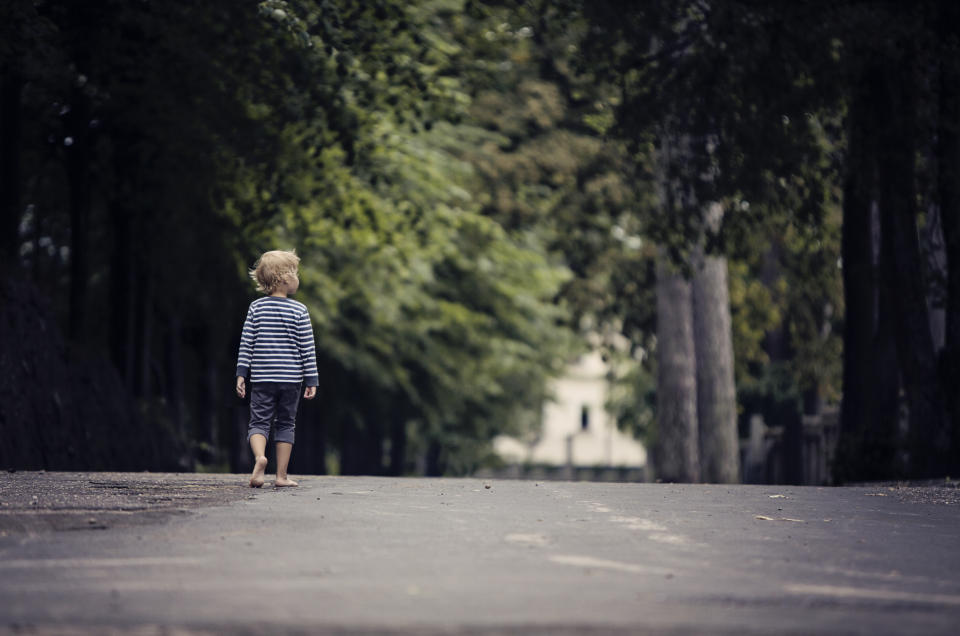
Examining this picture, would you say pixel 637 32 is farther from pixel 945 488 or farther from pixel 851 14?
pixel 945 488

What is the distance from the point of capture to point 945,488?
13289 mm

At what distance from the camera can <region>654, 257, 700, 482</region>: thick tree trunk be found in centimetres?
2642

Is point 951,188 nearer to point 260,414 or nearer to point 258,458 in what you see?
point 260,414

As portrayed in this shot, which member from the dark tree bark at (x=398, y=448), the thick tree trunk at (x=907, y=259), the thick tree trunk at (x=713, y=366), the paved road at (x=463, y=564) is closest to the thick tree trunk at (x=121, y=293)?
the thick tree trunk at (x=713, y=366)

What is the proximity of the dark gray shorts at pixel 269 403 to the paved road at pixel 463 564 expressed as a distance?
689 mm

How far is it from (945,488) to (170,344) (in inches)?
630

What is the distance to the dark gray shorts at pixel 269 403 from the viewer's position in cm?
1148

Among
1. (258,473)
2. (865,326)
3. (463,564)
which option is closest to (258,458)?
(258,473)

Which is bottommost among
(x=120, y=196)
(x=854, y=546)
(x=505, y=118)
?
(x=854, y=546)

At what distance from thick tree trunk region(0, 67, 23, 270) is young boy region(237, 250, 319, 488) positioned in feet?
23.7

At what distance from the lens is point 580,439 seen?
9488 centimetres

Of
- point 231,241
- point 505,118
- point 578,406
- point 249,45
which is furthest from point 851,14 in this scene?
point 578,406

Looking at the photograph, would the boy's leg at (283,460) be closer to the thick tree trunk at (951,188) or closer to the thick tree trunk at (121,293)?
the thick tree trunk at (951,188)

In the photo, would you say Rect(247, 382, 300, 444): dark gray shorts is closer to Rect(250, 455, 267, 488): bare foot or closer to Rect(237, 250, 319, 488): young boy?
Rect(237, 250, 319, 488): young boy
